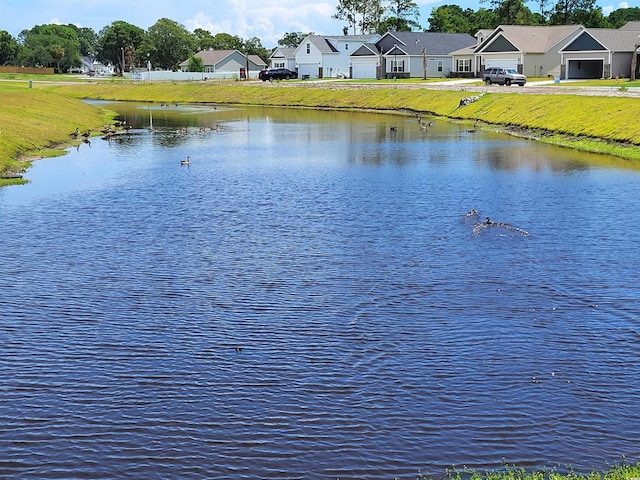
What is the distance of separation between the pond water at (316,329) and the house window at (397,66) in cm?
9445

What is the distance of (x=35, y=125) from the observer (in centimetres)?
6162

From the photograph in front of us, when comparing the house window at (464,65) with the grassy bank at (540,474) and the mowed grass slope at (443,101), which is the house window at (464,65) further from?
the grassy bank at (540,474)

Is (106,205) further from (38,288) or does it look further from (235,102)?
(235,102)

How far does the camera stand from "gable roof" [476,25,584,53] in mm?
110500

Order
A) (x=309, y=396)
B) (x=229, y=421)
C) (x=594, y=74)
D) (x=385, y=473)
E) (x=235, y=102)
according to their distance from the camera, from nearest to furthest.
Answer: (x=385, y=473) < (x=229, y=421) < (x=309, y=396) < (x=594, y=74) < (x=235, y=102)

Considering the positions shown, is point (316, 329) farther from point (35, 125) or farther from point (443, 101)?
point (443, 101)

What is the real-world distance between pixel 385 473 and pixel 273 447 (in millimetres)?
2016

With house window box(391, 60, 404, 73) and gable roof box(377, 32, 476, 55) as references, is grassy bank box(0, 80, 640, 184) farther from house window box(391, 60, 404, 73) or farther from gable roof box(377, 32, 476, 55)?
gable roof box(377, 32, 476, 55)

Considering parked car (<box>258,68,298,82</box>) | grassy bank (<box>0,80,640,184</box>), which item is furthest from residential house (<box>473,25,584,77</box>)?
parked car (<box>258,68,298,82</box>)

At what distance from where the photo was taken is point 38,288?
2255cm

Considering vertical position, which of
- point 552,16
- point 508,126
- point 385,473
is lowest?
point 385,473

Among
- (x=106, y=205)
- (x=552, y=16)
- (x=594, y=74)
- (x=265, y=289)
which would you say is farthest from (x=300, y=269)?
(x=552, y=16)

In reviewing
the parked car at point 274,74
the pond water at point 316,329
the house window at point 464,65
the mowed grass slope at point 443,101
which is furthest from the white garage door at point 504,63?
the pond water at point 316,329

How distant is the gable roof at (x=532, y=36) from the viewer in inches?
4350
